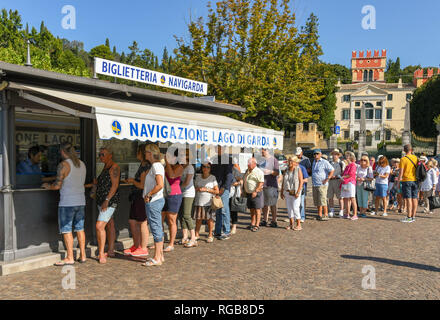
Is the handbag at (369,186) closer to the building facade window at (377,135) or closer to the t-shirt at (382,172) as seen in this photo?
the t-shirt at (382,172)

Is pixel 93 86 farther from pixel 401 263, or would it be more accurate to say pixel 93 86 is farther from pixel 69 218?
pixel 401 263

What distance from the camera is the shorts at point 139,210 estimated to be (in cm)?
630

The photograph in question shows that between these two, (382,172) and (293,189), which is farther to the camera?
(382,172)

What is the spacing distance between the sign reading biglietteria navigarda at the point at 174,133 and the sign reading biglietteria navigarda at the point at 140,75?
201 cm

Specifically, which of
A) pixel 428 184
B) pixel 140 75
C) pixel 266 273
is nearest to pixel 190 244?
pixel 266 273

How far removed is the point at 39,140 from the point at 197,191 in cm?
286

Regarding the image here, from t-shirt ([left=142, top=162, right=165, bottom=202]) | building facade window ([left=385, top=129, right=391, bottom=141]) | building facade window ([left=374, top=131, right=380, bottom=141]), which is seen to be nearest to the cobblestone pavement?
t-shirt ([left=142, top=162, right=165, bottom=202])

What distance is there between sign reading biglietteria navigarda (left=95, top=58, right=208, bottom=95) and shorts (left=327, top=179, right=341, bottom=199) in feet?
14.8

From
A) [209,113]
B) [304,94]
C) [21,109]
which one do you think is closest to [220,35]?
[304,94]

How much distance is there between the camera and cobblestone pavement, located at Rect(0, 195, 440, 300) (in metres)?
4.75

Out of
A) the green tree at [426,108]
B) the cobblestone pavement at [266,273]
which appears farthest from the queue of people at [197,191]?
the green tree at [426,108]

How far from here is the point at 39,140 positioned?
20.6 feet

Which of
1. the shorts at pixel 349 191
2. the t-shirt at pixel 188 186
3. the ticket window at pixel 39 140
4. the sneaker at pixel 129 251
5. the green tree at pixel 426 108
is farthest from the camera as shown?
the green tree at pixel 426 108
